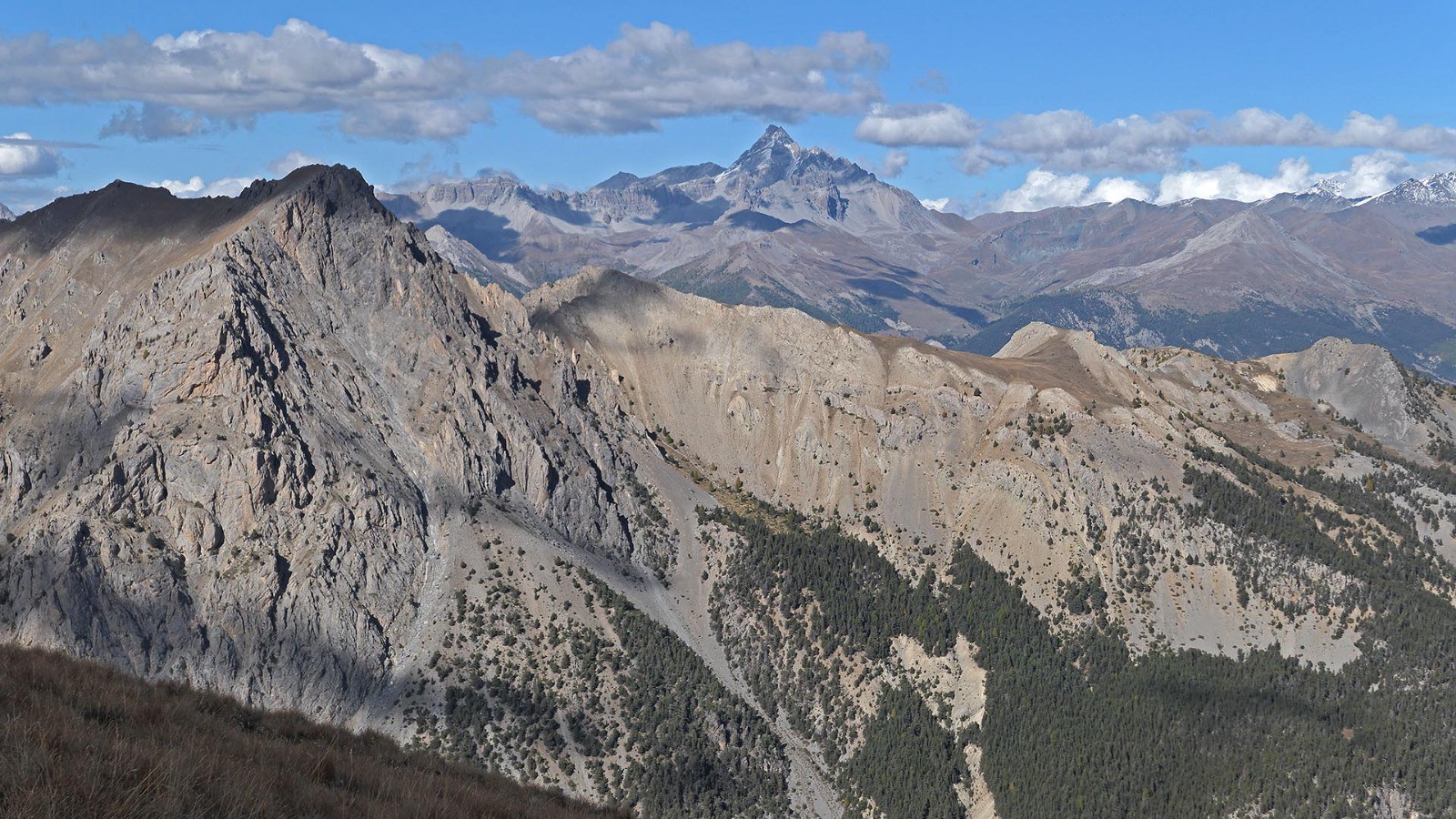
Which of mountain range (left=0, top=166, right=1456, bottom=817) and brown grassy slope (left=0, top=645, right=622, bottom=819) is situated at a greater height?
brown grassy slope (left=0, top=645, right=622, bottom=819)

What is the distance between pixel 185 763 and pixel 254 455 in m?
151

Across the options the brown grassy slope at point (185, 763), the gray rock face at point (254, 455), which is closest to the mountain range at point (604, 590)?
the gray rock face at point (254, 455)

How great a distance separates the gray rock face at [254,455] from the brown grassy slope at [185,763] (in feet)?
424

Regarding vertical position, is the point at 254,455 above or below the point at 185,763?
below

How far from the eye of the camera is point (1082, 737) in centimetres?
15412

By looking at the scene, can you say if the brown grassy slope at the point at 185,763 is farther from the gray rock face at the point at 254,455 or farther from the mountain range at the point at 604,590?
the gray rock face at the point at 254,455

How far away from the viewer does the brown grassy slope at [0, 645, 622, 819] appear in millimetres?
17922

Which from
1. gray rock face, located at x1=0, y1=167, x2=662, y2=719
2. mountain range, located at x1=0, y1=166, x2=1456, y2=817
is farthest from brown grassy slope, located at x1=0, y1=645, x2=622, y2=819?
gray rock face, located at x1=0, y1=167, x2=662, y2=719

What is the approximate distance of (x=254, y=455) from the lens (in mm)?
158875

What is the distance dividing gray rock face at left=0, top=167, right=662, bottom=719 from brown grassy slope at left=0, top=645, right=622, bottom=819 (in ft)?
424

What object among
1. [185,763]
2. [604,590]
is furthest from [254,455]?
[185,763]

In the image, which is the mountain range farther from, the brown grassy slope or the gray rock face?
the brown grassy slope

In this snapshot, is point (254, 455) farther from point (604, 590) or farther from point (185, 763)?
point (185, 763)

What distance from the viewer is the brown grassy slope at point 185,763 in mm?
17922
